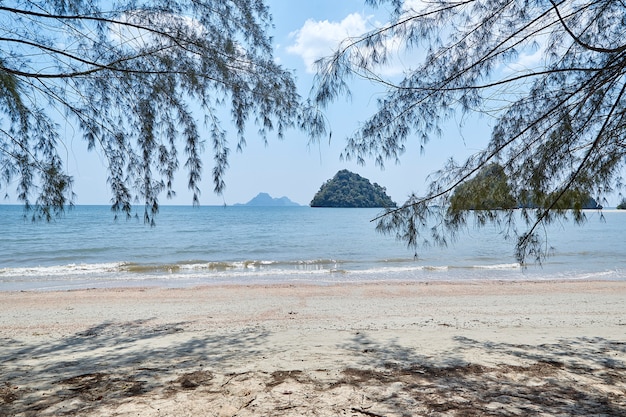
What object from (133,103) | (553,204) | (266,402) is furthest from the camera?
(133,103)

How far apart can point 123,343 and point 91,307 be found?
442 centimetres

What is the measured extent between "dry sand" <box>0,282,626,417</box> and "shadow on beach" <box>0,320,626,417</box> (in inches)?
0.6

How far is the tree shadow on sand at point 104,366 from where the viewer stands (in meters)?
3.17

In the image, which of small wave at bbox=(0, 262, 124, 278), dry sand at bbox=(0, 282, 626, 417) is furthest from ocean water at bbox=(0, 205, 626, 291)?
dry sand at bbox=(0, 282, 626, 417)

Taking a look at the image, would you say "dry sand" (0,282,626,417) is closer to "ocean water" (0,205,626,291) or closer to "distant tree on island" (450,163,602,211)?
"distant tree on island" (450,163,602,211)

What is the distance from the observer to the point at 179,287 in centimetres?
1216

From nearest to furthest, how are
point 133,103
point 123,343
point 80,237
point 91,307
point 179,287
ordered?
point 133,103 < point 123,343 < point 91,307 < point 179,287 < point 80,237

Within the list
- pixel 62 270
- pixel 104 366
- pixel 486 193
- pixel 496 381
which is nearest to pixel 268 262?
pixel 62 270

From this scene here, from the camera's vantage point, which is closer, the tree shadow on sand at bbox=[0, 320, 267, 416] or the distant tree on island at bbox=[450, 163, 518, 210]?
the tree shadow on sand at bbox=[0, 320, 267, 416]

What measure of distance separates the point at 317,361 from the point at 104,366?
189 cm

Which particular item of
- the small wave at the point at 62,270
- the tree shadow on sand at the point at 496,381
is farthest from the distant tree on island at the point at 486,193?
the small wave at the point at 62,270

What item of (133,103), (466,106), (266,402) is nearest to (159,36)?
(133,103)

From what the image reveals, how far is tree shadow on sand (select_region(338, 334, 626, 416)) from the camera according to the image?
2941 mm

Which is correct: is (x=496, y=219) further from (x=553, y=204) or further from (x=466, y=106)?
(x=466, y=106)
